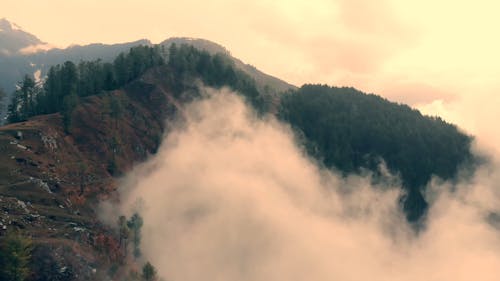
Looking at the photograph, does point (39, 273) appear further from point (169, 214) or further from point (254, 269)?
point (254, 269)

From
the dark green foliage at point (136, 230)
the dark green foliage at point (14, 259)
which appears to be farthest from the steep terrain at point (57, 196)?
the dark green foliage at point (136, 230)

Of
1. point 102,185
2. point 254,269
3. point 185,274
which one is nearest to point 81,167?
point 102,185

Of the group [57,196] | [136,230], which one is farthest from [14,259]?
[136,230]

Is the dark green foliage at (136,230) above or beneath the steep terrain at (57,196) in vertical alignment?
beneath

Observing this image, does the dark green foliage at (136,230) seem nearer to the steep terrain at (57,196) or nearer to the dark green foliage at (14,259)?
the steep terrain at (57,196)

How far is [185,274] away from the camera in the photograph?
561 feet

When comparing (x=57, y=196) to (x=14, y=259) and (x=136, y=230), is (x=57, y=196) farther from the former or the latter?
(x=14, y=259)

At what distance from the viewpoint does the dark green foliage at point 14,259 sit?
106m

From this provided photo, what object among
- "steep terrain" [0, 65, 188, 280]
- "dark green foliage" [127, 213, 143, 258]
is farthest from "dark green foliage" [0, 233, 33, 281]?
"dark green foliage" [127, 213, 143, 258]

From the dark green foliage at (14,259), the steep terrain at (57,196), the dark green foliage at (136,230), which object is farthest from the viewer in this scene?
the dark green foliage at (136,230)

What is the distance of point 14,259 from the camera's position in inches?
4166

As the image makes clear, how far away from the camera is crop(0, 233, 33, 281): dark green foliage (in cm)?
10550

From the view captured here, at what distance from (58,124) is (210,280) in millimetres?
92765

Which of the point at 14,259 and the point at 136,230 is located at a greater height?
the point at 14,259
